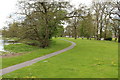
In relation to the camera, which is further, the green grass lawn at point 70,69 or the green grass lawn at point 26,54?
the green grass lawn at point 26,54

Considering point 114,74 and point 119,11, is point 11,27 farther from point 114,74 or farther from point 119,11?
point 119,11

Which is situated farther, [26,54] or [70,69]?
[26,54]

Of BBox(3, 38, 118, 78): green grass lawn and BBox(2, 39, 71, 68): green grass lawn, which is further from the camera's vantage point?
BBox(2, 39, 71, 68): green grass lawn

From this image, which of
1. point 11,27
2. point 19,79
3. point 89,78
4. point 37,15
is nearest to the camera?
point 89,78

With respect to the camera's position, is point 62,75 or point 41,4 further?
point 41,4

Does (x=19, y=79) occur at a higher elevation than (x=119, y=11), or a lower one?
lower

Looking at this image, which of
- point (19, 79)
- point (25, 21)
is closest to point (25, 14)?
point (25, 21)

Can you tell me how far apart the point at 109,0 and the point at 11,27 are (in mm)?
28292

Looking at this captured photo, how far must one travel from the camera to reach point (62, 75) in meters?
7.83

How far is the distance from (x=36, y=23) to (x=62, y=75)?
59.1ft

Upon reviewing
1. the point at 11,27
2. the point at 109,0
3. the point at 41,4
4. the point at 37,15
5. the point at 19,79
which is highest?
the point at 109,0

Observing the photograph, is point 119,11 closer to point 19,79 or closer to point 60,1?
point 60,1

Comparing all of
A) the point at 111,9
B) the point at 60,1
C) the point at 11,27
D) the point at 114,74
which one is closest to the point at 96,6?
the point at 111,9

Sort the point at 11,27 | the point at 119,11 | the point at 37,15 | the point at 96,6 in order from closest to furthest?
the point at 37,15 < the point at 11,27 < the point at 119,11 < the point at 96,6
